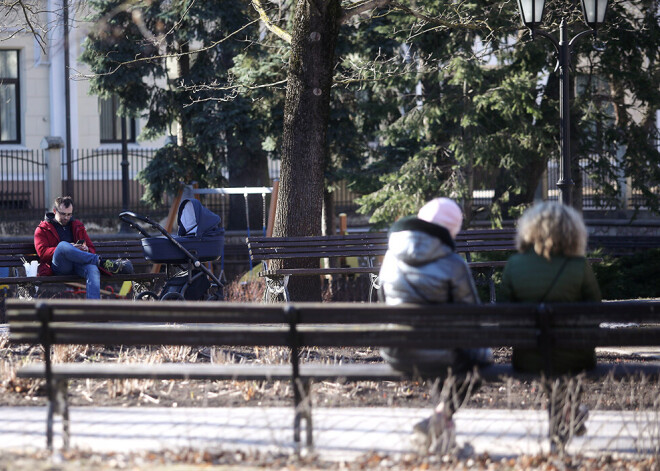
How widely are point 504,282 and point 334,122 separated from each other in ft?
47.3

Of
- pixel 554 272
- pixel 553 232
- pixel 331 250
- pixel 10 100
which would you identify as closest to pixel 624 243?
pixel 331 250

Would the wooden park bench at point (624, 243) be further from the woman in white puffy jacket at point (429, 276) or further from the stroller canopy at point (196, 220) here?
the woman in white puffy jacket at point (429, 276)

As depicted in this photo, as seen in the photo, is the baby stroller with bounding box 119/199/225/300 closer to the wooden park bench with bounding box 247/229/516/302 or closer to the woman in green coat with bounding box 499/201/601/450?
the wooden park bench with bounding box 247/229/516/302

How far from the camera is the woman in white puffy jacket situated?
586cm

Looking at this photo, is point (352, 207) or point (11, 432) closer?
point (11, 432)

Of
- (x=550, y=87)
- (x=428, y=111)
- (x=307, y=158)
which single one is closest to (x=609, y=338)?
(x=307, y=158)

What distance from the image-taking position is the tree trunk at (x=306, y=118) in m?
11.8

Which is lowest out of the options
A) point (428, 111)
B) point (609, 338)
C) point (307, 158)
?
point (609, 338)

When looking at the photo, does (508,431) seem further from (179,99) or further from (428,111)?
(179,99)

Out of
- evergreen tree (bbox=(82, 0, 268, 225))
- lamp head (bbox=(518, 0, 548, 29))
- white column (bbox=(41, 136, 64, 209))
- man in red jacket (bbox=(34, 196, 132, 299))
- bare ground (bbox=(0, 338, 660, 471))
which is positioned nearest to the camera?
bare ground (bbox=(0, 338, 660, 471))

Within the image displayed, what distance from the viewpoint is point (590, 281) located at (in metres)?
6.01

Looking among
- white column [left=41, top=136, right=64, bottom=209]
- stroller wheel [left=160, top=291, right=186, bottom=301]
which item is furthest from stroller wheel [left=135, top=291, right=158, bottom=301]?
white column [left=41, top=136, right=64, bottom=209]

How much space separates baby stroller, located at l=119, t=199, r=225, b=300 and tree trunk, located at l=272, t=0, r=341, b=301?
2.65 ft

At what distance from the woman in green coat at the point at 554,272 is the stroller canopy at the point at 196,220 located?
6.52 metres
